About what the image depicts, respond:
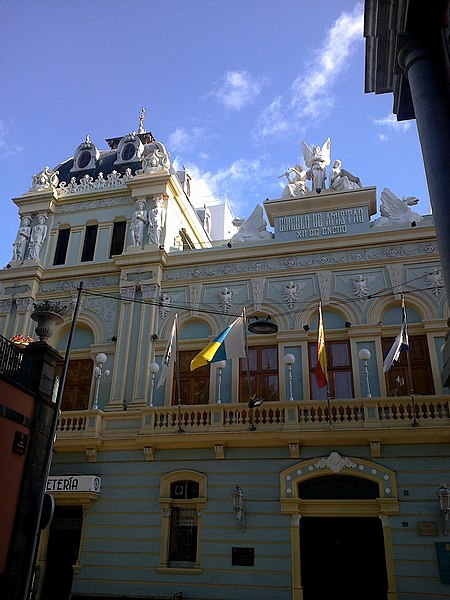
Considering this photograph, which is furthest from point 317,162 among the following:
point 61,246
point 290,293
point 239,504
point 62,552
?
point 62,552

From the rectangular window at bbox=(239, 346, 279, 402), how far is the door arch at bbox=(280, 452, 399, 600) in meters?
3.06

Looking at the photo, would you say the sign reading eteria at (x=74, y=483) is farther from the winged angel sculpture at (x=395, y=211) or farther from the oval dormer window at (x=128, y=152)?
the oval dormer window at (x=128, y=152)

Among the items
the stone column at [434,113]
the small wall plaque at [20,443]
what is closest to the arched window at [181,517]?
the small wall plaque at [20,443]

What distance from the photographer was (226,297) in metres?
21.3

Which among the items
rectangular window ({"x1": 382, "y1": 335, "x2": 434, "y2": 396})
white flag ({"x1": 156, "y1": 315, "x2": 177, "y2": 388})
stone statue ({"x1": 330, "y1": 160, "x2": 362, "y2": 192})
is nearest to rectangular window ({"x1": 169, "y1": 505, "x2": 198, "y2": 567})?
white flag ({"x1": 156, "y1": 315, "x2": 177, "y2": 388})

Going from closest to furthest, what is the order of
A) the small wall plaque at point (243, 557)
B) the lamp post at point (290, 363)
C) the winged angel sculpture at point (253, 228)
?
the small wall plaque at point (243, 557) → the lamp post at point (290, 363) → the winged angel sculpture at point (253, 228)

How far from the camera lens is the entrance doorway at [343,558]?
16.2 metres

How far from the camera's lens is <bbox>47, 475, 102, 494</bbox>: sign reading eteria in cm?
1812

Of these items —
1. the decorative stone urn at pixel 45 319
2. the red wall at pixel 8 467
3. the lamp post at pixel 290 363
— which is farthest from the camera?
the lamp post at pixel 290 363

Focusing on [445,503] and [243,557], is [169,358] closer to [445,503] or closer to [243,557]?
[243,557]

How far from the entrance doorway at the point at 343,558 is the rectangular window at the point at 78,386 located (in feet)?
30.7

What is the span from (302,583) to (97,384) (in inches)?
381

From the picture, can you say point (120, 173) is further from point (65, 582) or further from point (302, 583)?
point (302, 583)

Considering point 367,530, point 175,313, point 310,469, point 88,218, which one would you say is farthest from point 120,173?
point 367,530
